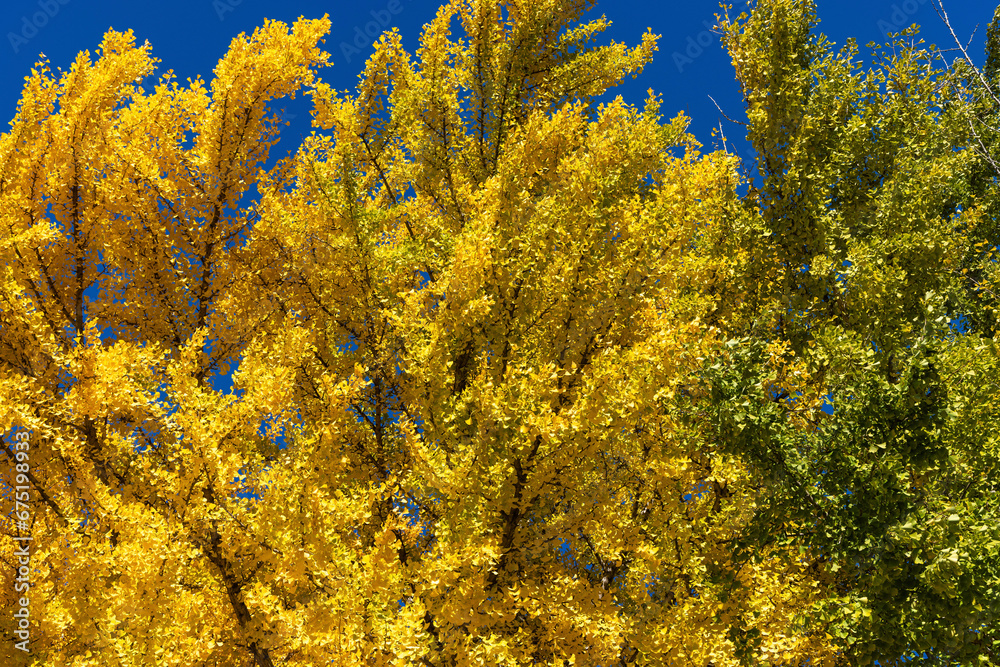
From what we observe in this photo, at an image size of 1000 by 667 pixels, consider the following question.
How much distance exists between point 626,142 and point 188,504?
662 centimetres

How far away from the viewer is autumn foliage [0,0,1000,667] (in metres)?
5.70

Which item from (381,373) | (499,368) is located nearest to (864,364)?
(499,368)

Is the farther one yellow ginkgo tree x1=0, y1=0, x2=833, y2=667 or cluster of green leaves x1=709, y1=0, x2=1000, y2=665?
yellow ginkgo tree x1=0, y1=0, x2=833, y2=667

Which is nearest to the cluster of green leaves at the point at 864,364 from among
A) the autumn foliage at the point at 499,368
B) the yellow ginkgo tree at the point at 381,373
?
the autumn foliage at the point at 499,368

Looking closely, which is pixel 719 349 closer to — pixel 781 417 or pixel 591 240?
pixel 781 417

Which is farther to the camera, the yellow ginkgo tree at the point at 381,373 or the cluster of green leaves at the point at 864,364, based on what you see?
the yellow ginkgo tree at the point at 381,373

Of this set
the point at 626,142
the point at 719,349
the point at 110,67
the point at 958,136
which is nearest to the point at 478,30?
the point at 626,142

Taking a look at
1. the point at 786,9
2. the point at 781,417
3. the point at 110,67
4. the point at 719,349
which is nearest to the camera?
the point at 781,417

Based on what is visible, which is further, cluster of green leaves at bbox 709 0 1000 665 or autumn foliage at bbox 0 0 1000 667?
autumn foliage at bbox 0 0 1000 667

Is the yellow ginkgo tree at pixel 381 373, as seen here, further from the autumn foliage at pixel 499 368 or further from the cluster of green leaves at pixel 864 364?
the cluster of green leaves at pixel 864 364

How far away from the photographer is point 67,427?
27.8ft

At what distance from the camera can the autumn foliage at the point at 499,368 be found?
570cm

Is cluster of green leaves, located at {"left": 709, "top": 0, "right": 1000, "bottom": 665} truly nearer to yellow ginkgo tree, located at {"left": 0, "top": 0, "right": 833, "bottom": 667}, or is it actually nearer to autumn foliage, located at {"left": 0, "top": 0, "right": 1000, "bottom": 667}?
autumn foliage, located at {"left": 0, "top": 0, "right": 1000, "bottom": 667}

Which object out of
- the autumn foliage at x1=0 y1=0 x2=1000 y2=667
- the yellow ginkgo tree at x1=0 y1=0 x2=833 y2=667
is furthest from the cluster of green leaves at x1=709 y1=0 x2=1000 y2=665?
the yellow ginkgo tree at x1=0 y1=0 x2=833 y2=667
